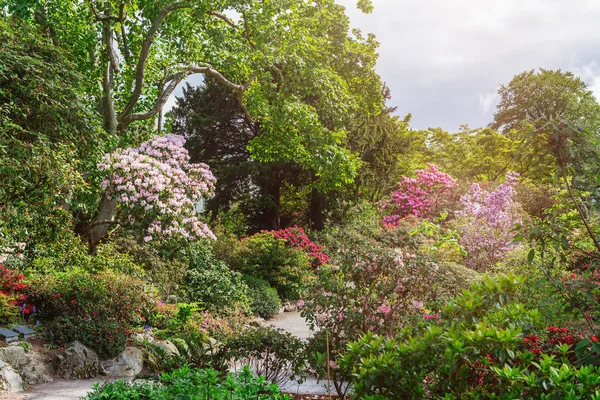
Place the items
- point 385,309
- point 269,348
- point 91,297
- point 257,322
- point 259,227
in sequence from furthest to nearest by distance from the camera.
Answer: point 259,227
point 257,322
point 91,297
point 385,309
point 269,348

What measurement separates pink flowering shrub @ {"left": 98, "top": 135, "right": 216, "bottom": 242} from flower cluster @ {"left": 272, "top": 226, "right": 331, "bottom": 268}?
3.62 meters

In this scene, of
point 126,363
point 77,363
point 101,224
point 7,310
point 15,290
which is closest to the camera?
point 77,363

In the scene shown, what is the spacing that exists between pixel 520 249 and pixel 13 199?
9.12m

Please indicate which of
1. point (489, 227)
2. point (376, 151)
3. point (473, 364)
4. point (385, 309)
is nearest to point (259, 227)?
point (376, 151)

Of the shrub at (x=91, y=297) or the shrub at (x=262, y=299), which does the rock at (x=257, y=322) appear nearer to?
the shrub at (x=262, y=299)

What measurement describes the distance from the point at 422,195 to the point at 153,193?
1100 cm

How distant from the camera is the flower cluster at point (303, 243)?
45.8 ft

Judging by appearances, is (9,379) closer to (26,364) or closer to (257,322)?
(26,364)

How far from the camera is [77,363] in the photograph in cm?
638

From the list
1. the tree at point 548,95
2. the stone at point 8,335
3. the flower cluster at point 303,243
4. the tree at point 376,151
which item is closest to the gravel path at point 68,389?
the stone at point 8,335

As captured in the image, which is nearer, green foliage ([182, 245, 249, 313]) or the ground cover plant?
the ground cover plant

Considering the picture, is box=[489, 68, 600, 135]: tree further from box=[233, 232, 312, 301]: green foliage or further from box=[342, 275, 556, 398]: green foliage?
box=[342, 275, 556, 398]: green foliage

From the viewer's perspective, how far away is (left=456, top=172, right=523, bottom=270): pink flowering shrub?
11.4 meters

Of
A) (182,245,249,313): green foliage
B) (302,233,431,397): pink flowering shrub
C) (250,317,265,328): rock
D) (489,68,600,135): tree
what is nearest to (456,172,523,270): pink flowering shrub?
(250,317,265,328): rock
